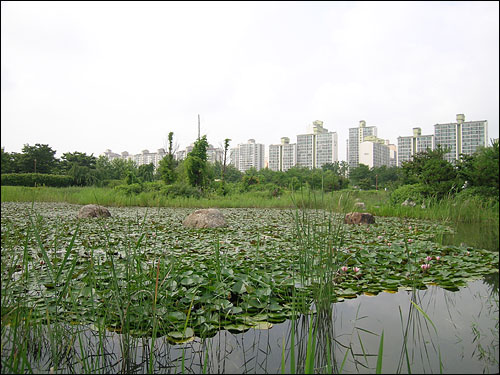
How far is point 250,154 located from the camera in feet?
150

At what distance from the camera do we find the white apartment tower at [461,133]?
25.6m

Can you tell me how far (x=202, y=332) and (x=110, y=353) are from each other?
38 cm

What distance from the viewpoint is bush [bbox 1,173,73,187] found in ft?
39.8

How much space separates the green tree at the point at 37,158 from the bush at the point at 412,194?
13.7 metres

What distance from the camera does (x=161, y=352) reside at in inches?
47.0

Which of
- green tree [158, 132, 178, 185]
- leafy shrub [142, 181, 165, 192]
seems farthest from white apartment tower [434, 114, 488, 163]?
leafy shrub [142, 181, 165, 192]

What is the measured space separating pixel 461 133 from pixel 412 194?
25.4 metres

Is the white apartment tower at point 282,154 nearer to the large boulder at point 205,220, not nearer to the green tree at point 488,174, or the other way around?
the large boulder at point 205,220

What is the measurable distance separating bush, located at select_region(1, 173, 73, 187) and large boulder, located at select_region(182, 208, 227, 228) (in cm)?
1033

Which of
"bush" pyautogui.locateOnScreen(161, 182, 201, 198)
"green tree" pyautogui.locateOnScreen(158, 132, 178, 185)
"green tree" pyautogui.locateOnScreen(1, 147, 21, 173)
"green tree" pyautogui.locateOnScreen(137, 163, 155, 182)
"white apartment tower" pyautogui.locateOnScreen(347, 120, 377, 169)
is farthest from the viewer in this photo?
"white apartment tower" pyautogui.locateOnScreen(347, 120, 377, 169)

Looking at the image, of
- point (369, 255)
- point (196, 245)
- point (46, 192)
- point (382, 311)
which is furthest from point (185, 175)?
point (382, 311)

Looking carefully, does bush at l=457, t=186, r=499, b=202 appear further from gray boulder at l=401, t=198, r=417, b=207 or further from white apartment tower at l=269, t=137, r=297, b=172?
white apartment tower at l=269, t=137, r=297, b=172

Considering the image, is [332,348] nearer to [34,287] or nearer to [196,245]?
[34,287]

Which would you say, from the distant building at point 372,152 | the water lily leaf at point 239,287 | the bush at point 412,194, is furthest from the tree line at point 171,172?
the distant building at point 372,152
